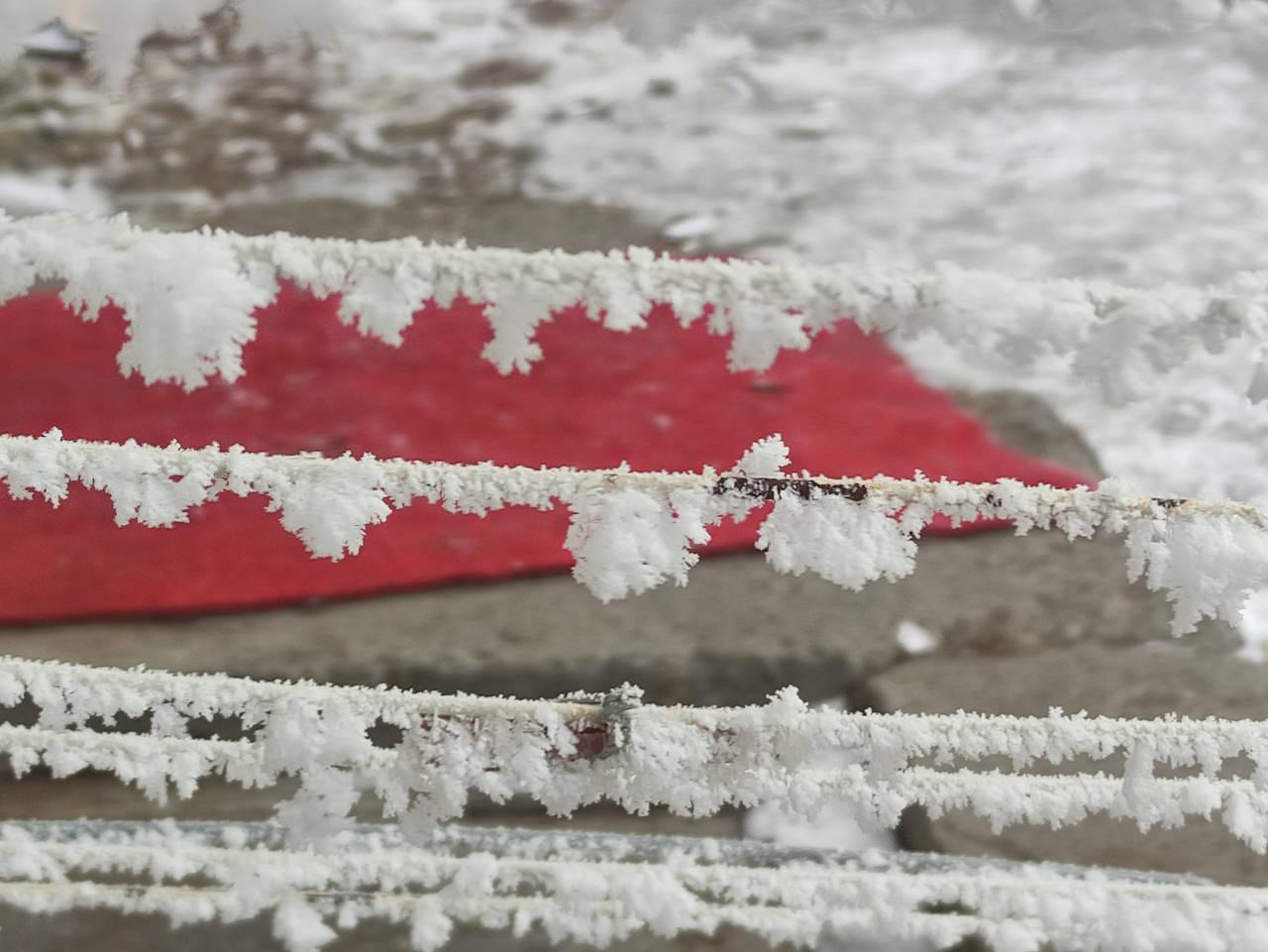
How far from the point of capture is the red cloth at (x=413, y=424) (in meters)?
0.71

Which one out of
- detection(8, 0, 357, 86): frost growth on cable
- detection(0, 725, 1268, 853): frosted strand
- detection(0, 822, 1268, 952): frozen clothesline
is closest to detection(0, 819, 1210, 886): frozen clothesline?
detection(0, 822, 1268, 952): frozen clothesline

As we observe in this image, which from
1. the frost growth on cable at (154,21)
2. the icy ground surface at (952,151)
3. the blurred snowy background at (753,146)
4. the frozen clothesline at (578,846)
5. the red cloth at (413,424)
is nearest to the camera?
the frost growth on cable at (154,21)

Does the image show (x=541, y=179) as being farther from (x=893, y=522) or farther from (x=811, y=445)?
(x=893, y=522)

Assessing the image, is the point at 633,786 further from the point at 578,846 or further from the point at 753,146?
the point at 753,146

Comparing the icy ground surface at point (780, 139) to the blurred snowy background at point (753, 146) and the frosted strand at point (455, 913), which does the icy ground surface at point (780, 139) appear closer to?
the blurred snowy background at point (753, 146)

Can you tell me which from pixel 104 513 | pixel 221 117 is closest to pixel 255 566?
pixel 104 513

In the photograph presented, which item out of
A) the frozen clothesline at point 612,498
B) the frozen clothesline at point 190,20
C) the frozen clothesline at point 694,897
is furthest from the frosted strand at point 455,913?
the frozen clothesline at point 190,20

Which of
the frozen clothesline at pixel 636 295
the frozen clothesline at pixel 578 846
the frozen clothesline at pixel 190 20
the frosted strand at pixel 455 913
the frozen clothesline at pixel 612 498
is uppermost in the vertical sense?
the frozen clothesline at pixel 190 20

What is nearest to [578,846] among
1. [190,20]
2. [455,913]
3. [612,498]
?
[455,913]

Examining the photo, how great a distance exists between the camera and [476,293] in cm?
A: 34

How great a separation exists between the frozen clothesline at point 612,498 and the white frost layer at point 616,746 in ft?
0.25

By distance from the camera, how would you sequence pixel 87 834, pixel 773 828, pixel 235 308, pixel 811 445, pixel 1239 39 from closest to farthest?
pixel 235 308 < pixel 87 834 < pixel 773 828 < pixel 811 445 < pixel 1239 39

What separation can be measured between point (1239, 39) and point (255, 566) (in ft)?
3.97

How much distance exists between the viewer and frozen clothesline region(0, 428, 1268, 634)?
33 cm
